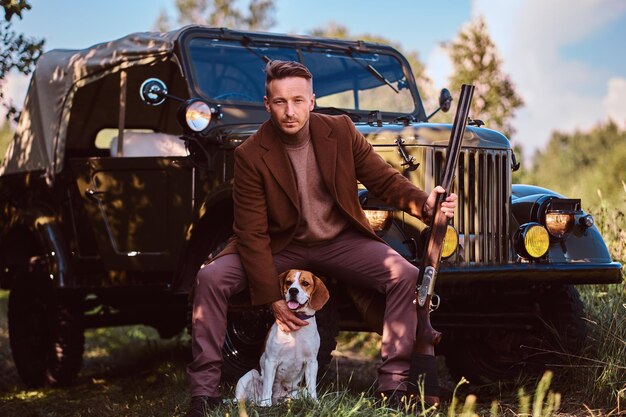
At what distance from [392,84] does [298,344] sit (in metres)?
2.96

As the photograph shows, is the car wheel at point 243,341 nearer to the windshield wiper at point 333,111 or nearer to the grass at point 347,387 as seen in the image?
the grass at point 347,387

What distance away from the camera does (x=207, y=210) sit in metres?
5.29

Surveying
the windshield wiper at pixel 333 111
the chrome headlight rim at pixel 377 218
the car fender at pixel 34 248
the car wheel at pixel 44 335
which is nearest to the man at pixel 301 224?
the chrome headlight rim at pixel 377 218

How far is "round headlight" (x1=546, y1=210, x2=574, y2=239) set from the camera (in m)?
5.36

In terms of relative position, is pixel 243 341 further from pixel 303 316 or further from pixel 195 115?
pixel 195 115

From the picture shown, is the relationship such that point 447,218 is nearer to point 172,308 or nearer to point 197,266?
point 197,266

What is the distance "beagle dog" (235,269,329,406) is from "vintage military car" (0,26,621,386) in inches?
6.8

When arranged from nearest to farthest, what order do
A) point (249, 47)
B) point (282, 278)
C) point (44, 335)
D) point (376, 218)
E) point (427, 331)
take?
point (427, 331) → point (282, 278) → point (376, 218) → point (249, 47) → point (44, 335)

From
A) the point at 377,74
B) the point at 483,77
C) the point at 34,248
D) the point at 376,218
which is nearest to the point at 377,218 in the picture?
the point at 376,218

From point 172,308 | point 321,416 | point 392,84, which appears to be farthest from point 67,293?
point 321,416

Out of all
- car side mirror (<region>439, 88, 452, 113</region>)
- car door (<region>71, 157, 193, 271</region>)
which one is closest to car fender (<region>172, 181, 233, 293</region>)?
car door (<region>71, 157, 193, 271</region>)

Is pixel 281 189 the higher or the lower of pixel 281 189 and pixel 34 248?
the higher

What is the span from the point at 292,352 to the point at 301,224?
56 centimetres

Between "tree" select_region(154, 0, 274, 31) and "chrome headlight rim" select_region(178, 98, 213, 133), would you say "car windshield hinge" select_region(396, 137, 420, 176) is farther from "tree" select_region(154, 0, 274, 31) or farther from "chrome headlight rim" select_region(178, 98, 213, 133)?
"tree" select_region(154, 0, 274, 31)
